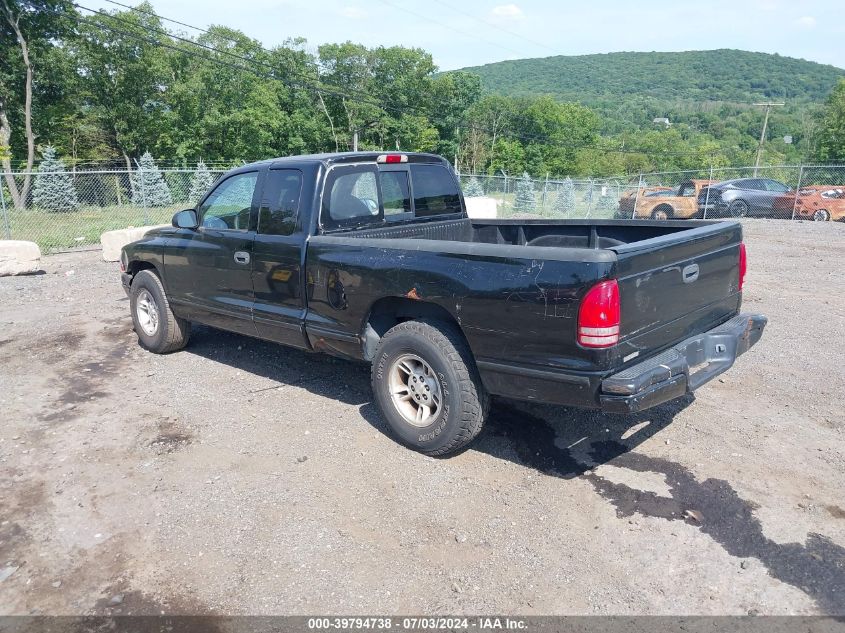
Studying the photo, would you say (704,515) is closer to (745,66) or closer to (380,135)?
(380,135)

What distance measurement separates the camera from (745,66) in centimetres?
14325

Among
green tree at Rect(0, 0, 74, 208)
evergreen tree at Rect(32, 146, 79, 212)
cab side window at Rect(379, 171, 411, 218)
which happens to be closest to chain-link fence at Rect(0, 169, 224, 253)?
evergreen tree at Rect(32, 146, 79, 212)

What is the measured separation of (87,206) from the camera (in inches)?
885

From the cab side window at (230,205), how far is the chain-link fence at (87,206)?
1008 centimetres

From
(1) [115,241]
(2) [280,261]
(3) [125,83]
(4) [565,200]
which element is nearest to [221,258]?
(2) [280,261]

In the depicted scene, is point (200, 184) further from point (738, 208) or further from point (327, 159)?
point (327, 159)

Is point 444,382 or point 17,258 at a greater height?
point 444,382

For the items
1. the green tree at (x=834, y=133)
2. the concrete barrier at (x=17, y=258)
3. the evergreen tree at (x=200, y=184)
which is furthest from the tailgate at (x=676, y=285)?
the green tree at (x=834, y=133)

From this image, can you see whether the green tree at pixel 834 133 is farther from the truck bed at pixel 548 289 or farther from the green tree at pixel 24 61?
the truck bed at pixel 548 289

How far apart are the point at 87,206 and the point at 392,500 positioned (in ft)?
74.4

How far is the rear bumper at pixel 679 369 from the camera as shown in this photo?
332 centimetres

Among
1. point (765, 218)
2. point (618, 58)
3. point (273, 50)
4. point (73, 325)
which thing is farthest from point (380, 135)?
point (618, 58)

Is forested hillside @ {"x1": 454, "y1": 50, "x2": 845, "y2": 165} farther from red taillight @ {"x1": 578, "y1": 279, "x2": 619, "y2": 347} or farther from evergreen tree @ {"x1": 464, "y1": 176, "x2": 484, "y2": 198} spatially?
red taillight @ {"x1": 578, "y1": 279, "x2": 619, "y2": 347}

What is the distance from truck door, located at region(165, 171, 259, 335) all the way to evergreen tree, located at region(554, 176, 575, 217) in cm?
2219
